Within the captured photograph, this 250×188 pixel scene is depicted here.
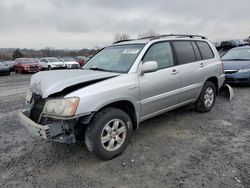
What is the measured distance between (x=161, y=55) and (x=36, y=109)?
2.38 m

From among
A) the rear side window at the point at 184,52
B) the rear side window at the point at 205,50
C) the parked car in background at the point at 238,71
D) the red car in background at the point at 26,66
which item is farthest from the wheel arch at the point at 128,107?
the red car in background at the point at 26,66

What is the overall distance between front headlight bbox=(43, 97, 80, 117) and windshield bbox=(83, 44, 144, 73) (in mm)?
1160

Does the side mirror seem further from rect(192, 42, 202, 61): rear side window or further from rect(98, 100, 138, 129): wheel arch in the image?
rect(192, 42, 202, 61): rear side window

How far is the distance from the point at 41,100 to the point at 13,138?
1518 mm

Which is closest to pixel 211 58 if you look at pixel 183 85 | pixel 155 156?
pixel 183 85

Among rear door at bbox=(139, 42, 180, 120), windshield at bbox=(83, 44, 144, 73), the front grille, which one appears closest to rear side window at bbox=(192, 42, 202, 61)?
rear door at bbox=(139, 42, 180, 120)

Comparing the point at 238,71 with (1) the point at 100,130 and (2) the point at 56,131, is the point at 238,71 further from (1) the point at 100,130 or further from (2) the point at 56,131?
(2) the point at 56,131

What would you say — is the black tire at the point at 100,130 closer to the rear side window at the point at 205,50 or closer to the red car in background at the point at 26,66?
the rear side window at the point at 205,50

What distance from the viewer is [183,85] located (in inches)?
188

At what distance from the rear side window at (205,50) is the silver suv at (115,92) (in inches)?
7.9

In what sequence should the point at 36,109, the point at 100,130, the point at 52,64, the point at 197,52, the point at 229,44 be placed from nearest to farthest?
the point at 100,130, the point at 36,109, the point at 197,52, the point at 52,64, the point at 229,44

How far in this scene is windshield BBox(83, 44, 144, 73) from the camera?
4102mm

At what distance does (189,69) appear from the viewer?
4.91 m

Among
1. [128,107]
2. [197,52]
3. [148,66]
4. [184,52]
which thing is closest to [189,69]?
[184,52]
